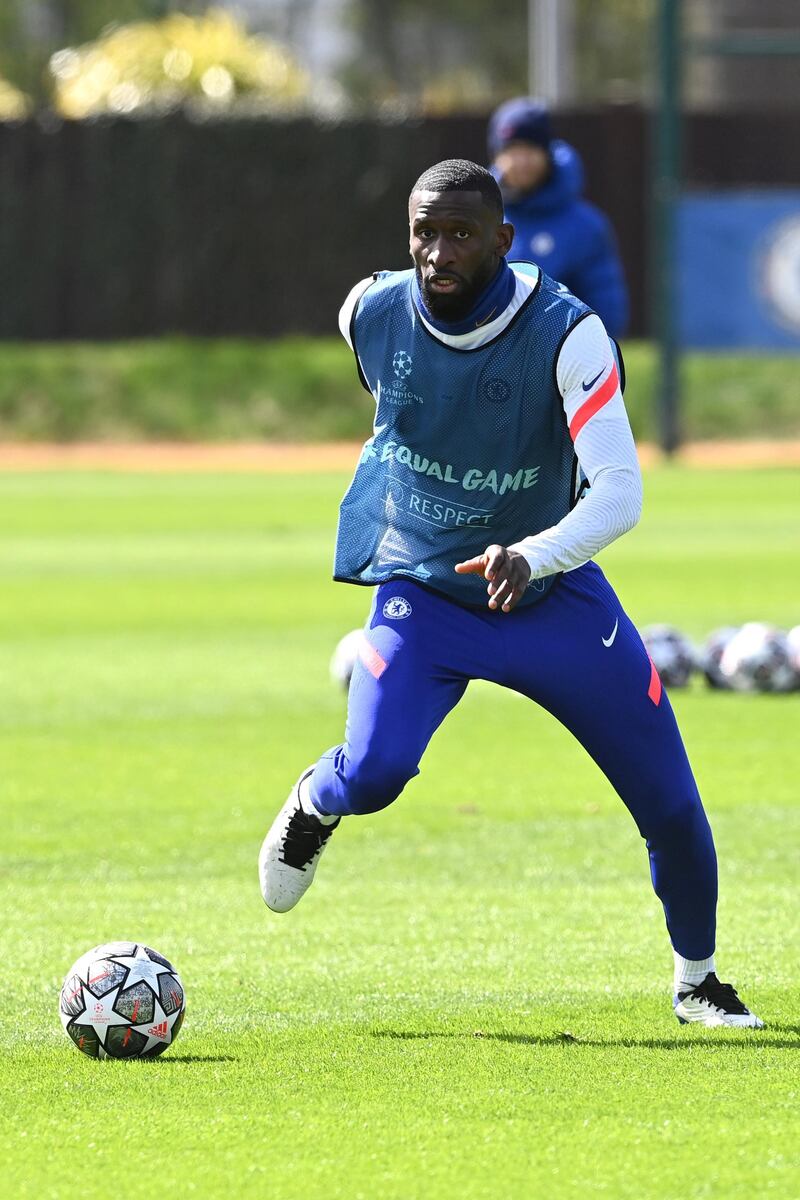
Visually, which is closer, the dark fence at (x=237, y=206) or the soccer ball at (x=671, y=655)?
the soccer ball at (x=671, y=655)

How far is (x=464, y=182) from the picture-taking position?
5.62m

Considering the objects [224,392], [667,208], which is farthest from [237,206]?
[667,208]

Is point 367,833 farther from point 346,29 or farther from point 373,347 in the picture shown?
point 346,29

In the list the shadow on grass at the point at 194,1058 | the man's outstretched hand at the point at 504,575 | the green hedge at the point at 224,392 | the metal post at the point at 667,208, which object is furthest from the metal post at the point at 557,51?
the shadow on grass at the point at 194,1058

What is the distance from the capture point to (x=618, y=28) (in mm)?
64125

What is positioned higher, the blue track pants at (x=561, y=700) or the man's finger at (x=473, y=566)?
the man's finger at (x=473, y=566)

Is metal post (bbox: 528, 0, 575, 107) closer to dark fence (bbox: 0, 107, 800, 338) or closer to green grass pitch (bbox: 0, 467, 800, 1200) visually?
dark fence (bbox: 0, 107, 800, 338)

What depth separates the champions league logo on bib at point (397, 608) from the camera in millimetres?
5852

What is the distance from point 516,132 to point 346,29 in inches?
2220

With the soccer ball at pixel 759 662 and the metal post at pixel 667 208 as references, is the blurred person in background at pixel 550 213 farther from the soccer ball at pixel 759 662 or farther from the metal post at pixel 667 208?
the metal post at pixel 667 208

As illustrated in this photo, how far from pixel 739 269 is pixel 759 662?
50.8ft

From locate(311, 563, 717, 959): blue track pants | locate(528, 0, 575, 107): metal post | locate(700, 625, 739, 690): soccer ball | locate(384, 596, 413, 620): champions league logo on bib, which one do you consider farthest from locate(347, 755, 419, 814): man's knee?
locate(528, 0, 575, 107): metal post

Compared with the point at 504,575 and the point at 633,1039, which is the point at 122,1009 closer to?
the point at 633,1039

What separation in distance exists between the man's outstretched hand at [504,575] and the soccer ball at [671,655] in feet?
21.8
